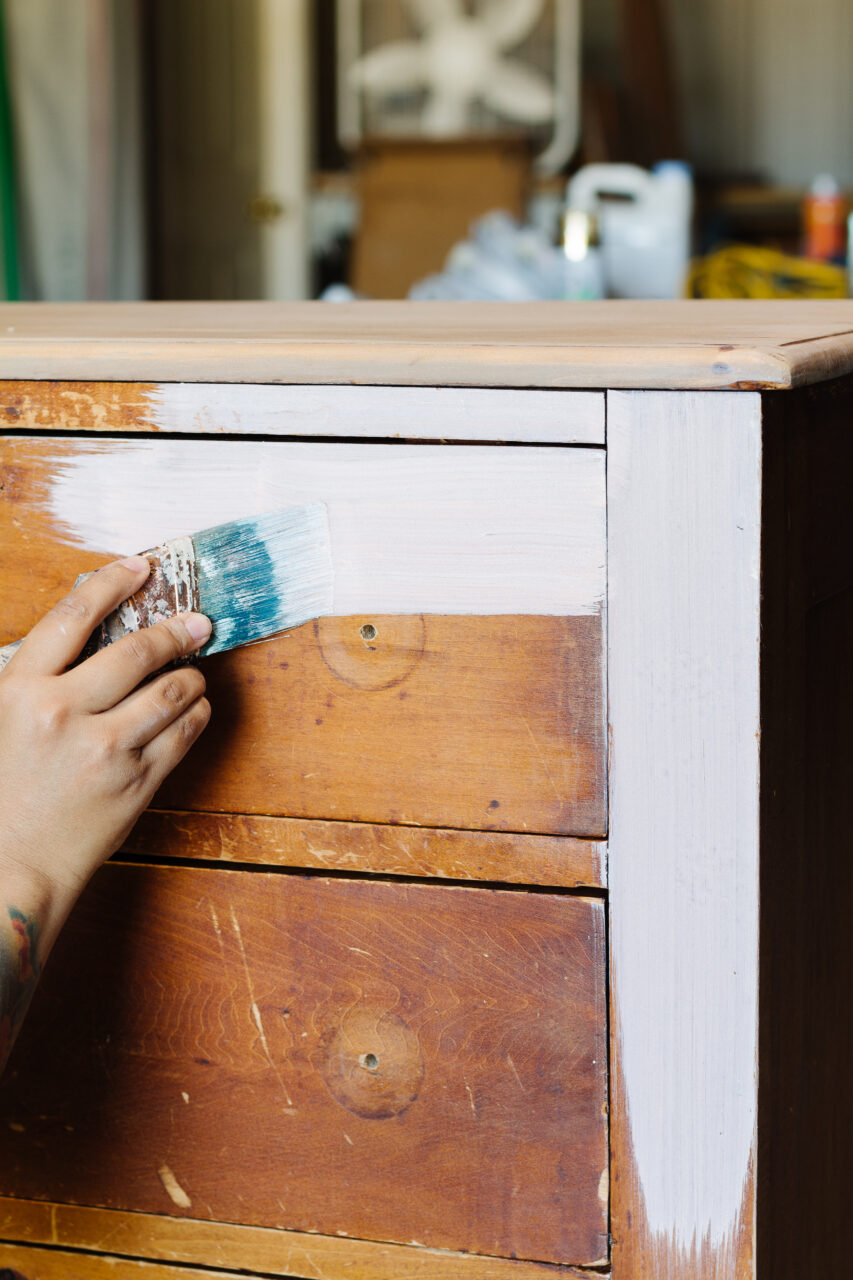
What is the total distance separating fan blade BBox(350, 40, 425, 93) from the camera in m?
4.05

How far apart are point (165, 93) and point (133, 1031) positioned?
4194 mm

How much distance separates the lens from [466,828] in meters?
0.61

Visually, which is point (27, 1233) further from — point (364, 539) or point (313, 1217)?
point (364, 539)

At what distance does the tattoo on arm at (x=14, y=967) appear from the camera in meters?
0.57

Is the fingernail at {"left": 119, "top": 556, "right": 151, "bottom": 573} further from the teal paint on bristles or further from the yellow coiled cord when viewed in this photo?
the yellow coiled cord

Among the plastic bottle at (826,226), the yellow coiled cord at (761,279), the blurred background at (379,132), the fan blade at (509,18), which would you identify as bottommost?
the yellow coiled cord at (761,279)

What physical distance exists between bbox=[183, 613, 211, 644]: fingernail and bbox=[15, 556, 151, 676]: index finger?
33mm

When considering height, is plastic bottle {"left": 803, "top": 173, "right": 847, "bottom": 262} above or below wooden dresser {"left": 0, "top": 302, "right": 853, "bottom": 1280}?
above

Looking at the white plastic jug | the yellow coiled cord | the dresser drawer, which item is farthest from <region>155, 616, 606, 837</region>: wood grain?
the white plastic jug

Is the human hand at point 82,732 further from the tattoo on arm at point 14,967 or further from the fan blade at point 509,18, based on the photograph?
the fan blade at point 509,18

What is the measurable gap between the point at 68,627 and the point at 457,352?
0.67 feet

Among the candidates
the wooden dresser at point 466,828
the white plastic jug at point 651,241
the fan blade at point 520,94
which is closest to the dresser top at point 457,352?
the wooden dresser at point 466,828

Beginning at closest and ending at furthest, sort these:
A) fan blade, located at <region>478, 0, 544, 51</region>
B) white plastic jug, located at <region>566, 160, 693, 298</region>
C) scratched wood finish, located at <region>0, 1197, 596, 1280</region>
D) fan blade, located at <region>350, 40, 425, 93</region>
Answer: scratched wood finish, located at <region>0, 1197, 596, 1280</region> → white plastic jug, located at <region>566, 160, 693, 298</region> → fan blade, located at <region>478, 0, 544, 51</region> → fan blade, located at <region>350, 40, 425, 93</region>

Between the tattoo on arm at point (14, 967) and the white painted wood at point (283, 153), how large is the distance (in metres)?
3.84
